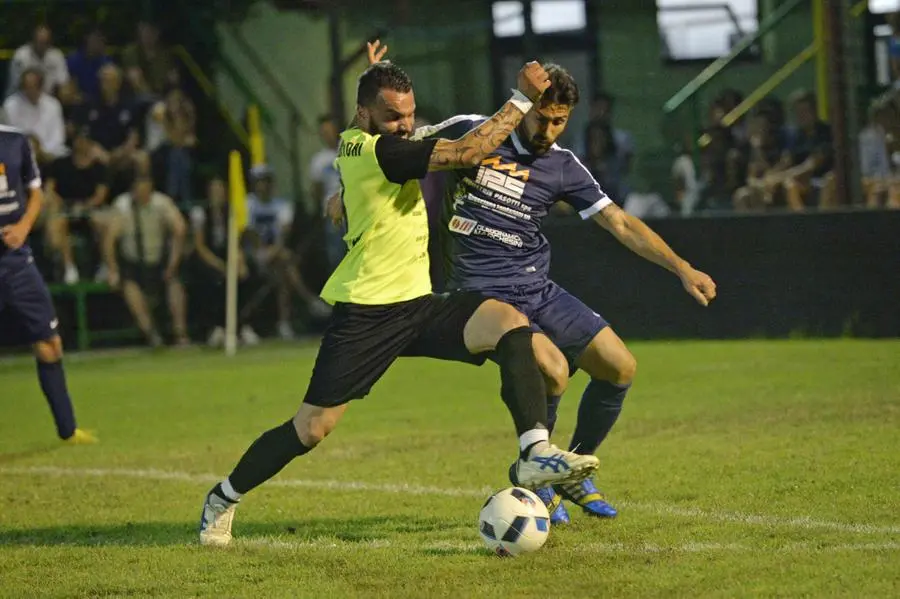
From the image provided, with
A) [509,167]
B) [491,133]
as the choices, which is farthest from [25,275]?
[491,133]

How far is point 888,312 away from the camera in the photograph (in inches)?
555

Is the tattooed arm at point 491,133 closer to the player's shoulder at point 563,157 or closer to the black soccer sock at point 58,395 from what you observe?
the player's shoulder at point 563,157

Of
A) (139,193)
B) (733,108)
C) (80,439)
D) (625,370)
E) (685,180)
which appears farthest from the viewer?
(139,193)

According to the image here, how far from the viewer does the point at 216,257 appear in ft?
63.8

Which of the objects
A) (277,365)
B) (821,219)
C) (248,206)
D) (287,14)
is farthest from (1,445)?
(287,14)

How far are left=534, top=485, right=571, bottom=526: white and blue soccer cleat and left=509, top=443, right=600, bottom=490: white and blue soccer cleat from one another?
2.15 feet

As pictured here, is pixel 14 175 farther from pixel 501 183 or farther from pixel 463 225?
pixel 501 183

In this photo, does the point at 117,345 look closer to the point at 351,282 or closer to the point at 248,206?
the point at 248,206

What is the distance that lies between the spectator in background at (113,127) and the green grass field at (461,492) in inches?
237

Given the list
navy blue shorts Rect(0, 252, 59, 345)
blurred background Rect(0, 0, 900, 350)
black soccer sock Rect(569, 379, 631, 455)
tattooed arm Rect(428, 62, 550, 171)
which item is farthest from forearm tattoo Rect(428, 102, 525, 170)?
blurred background Rect(0, 0, 900, 350)

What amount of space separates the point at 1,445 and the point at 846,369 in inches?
257

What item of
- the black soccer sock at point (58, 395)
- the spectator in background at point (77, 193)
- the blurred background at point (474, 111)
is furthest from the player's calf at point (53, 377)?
the spectator in background at point (77, 193)

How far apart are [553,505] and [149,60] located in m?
15.0

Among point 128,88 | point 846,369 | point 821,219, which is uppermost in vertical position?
point 128,88
